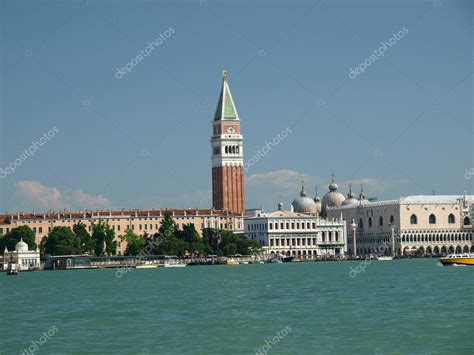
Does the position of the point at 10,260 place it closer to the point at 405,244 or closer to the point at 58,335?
the point at 405,244

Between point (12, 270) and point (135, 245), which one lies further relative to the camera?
point (135, 245)

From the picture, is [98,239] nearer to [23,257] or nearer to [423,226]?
[23,257]

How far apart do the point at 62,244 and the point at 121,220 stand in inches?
751

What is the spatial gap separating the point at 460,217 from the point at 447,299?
8854cm

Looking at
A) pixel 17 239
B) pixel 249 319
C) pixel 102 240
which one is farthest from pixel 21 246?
pixel 249 319

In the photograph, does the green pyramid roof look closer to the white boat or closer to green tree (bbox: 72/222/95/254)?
green tree (bbox: 72/222/95/254)

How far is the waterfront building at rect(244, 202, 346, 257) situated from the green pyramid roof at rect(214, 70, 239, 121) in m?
10.6

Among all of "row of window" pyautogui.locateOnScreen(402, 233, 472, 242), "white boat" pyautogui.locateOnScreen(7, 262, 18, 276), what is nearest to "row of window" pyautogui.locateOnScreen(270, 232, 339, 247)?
"row of window" pyautogui.locateOnScreen(402, 233, 472, 242)

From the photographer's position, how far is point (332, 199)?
5704 inches

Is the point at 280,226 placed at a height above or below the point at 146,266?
above

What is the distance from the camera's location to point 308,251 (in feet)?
415

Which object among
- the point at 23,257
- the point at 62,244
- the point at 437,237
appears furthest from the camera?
the point at 437,237

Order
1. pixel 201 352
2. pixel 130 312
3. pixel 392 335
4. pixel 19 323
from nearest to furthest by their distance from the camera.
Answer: pixel 201 352 → pixel 392 335 → pixel 19 323 → pixel 130 312

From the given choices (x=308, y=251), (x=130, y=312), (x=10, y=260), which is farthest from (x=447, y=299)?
(x=308, y=251)
